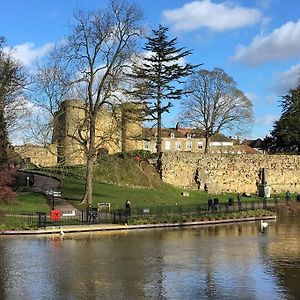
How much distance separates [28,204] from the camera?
116ft

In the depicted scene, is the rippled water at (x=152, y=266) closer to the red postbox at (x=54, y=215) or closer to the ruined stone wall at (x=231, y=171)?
the red postbox at (x=54, y=215)

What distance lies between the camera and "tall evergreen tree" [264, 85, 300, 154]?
217 feet

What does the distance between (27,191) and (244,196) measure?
21704 millimetres

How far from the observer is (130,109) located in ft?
124

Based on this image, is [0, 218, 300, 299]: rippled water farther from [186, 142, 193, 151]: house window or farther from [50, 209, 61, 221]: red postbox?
[186, 142, 193, 151]: house window

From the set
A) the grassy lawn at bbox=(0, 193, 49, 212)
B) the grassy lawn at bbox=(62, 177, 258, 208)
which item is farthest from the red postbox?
the grassy lawn at bbox=(62, 177, 258, 208)

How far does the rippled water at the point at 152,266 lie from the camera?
15.2 m

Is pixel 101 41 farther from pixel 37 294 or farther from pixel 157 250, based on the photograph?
pixel 37 294

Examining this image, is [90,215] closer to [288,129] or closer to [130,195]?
[130,195]

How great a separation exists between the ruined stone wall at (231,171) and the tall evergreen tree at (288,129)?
29.7ft

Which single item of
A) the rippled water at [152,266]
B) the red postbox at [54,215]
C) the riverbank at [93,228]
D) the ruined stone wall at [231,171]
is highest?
the ruined stone wall at [231,171]

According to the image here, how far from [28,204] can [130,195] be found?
9497 mm

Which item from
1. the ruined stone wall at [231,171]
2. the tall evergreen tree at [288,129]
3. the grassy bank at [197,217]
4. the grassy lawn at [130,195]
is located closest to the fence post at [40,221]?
the grassy bank at [197,217]

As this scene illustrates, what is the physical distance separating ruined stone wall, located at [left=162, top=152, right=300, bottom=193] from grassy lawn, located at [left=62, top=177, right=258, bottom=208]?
2809 millimetres
